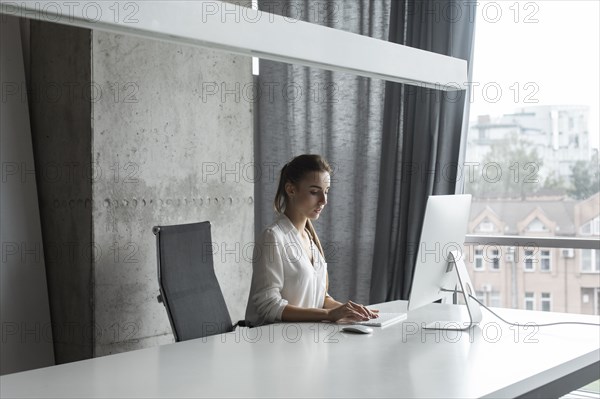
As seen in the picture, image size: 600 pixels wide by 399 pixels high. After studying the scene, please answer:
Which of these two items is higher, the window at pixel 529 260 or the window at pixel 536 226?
the window at pixel 536 226

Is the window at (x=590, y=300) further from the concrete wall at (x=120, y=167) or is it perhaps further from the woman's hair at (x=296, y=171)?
the concrete wall at (x=120, y=167)

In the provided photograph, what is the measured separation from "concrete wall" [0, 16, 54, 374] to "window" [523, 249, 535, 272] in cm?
286

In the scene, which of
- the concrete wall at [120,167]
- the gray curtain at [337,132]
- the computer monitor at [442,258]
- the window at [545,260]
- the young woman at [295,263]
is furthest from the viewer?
the gray curtain at [337,132]

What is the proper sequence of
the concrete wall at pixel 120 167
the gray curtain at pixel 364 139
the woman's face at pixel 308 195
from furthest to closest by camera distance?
the gray curtain at pixel 364 139 < the concrete wall at pixel 120 167 < the woman's face at pixel 308 195

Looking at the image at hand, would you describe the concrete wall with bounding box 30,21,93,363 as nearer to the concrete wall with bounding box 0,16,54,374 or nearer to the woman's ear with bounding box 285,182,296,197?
the concrete wall with bounding box 0,16,54,374

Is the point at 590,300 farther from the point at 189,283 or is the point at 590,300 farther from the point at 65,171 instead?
the point at 65,171

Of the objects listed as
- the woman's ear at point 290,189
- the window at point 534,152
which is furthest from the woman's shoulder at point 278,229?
the window at point 534,152

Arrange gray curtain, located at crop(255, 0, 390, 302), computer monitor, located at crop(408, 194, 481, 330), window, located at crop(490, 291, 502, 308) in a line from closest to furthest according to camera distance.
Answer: computer monitor, located at crop(408, 194, 481, 330)
window, located at crop(490, 291, 502, 308)
gray curtain, located at crop(255, 0, 390, 302)

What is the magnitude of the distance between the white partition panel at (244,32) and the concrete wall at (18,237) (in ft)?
7.43

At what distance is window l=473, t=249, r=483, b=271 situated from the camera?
4.96 m

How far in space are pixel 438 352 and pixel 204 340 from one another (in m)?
0.83

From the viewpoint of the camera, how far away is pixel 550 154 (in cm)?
466

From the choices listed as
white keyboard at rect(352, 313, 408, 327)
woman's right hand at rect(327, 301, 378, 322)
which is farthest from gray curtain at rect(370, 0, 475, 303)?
woman's right hand at rect(327, 301, 378, 322)

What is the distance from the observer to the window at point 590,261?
4504 mm
